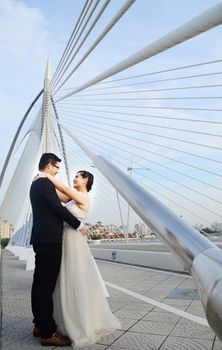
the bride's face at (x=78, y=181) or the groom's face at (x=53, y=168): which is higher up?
the groom's face at (x=53, y=168)

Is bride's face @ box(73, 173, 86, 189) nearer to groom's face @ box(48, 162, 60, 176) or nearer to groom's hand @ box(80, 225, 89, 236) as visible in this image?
groom's face @ box(48, 162, 60, 176)

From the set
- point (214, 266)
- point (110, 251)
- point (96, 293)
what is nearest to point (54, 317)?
point (96, 293)

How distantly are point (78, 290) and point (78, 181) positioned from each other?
1.01 metres

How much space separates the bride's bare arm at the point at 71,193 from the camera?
373 centimetres

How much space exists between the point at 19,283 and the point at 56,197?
4625 mm

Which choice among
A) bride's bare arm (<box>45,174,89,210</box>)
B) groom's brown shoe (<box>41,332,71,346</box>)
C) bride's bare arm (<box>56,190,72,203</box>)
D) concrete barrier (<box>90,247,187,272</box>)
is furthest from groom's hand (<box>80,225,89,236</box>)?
concrete barrier (<box>90,247,187,272</box>)

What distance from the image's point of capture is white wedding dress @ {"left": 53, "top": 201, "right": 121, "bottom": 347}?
11.4ft

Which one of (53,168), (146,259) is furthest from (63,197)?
(146,259)

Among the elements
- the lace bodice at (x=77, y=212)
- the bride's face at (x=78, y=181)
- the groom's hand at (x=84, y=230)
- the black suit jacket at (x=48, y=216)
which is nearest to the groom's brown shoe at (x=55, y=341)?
the black suit jacket at (x=48, y=216)

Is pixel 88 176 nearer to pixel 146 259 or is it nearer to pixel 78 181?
pixel 78 181

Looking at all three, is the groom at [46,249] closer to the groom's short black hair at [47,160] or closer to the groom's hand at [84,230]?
the groom's hand at [84,230]

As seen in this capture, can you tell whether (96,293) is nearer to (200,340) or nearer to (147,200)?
(200,340)

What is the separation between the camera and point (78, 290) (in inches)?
141

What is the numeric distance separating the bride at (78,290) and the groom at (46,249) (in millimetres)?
90
